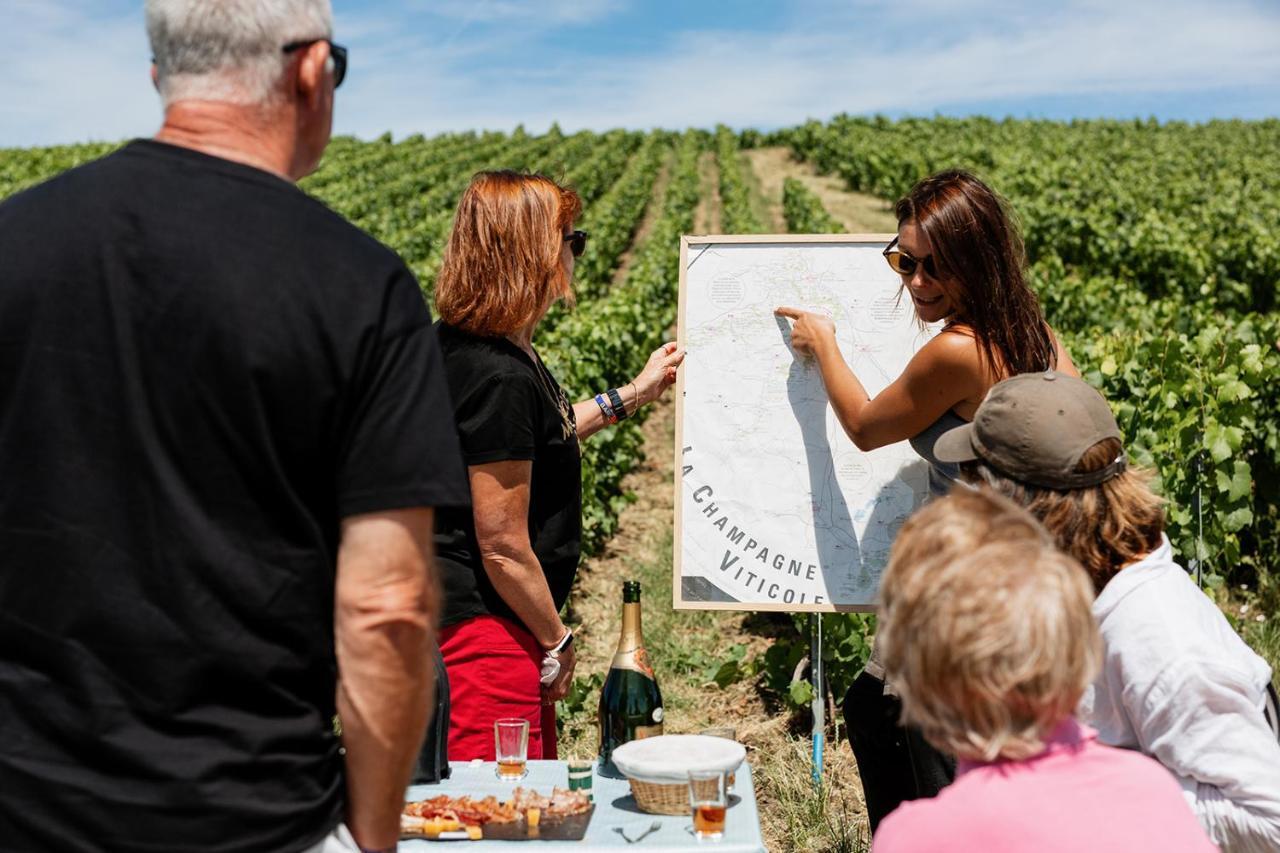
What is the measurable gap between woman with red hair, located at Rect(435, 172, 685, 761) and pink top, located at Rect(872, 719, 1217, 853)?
4.35 ft

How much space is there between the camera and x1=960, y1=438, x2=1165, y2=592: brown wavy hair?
2.13 meters

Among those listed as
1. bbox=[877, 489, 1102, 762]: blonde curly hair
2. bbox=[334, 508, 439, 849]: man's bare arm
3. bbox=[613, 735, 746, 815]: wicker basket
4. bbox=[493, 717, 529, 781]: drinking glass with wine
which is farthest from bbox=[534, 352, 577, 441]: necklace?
bbox=[877, 489, 1102, 762]: blonde curly hair

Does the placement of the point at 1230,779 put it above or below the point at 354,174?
below

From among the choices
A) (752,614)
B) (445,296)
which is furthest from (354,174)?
(445,296)

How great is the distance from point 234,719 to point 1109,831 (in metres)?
1.12

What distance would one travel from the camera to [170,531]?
4.98 feet

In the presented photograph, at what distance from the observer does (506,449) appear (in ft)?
8.65

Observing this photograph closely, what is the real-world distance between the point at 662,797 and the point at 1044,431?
3.25 ft

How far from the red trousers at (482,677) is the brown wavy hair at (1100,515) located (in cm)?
124

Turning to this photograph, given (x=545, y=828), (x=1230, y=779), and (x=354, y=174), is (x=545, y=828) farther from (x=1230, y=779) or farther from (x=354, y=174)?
(x=354, y=174)

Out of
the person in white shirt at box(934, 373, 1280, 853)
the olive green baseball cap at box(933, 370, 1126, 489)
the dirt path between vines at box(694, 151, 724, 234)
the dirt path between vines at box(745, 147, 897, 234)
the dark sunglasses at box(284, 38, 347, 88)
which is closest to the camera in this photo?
the dark sunglasses at box(284, 38, 347, 88)

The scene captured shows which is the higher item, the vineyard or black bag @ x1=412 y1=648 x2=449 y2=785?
the vineyard

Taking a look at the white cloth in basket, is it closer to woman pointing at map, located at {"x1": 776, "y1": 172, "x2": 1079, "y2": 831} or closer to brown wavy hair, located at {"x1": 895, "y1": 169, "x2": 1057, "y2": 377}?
woman pointing at map, located at {"x1": 776, "y1": 172, "x2": 1079, "y2": 831}

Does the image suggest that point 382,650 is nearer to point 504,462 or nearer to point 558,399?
point 504,462
